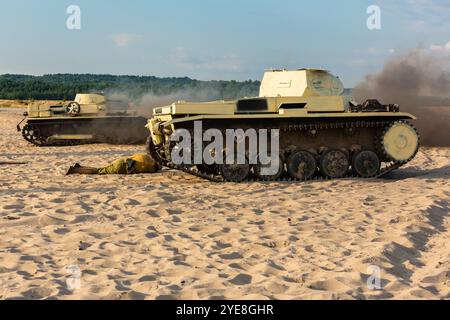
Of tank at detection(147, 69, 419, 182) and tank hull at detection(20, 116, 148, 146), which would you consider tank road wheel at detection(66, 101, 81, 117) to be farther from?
tank at detection(147, 69, 419, 182)

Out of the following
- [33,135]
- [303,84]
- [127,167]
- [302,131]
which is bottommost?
[127,167]

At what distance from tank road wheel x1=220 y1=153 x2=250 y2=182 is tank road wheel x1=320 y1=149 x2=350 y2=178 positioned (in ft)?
6.19

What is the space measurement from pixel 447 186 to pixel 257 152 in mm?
4264

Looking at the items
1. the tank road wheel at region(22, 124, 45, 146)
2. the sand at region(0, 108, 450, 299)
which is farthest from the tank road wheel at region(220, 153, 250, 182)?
the tank road wheel at region(22, 124, 45, 146)

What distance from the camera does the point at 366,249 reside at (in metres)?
7.57

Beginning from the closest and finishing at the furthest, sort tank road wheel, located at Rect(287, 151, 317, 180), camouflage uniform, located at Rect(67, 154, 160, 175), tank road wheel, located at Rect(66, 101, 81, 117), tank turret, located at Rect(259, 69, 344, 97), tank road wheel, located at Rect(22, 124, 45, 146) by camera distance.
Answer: tank road wheel, located at Rect(287, 151, 317, 180), tank turret, located at Rect(259, 69, 344, 97), camouflage uniform, located at Rect(67, 154, 160, 175), tank road wheel, located at Rect(22, 124, 45, 146), tank road wheel, located at Rect(66, 101, 81, 117)

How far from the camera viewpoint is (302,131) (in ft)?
47.9

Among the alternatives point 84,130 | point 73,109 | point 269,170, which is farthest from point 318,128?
point 73,109

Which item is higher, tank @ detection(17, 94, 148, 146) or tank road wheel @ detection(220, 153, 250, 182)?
tank @ detection(17, 94, 148, 146)

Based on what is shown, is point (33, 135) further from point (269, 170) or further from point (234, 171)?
point (269, 170)

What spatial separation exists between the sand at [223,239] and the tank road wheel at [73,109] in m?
12.2

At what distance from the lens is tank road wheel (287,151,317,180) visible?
1430 centimetres

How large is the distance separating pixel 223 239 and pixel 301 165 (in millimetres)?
6482
